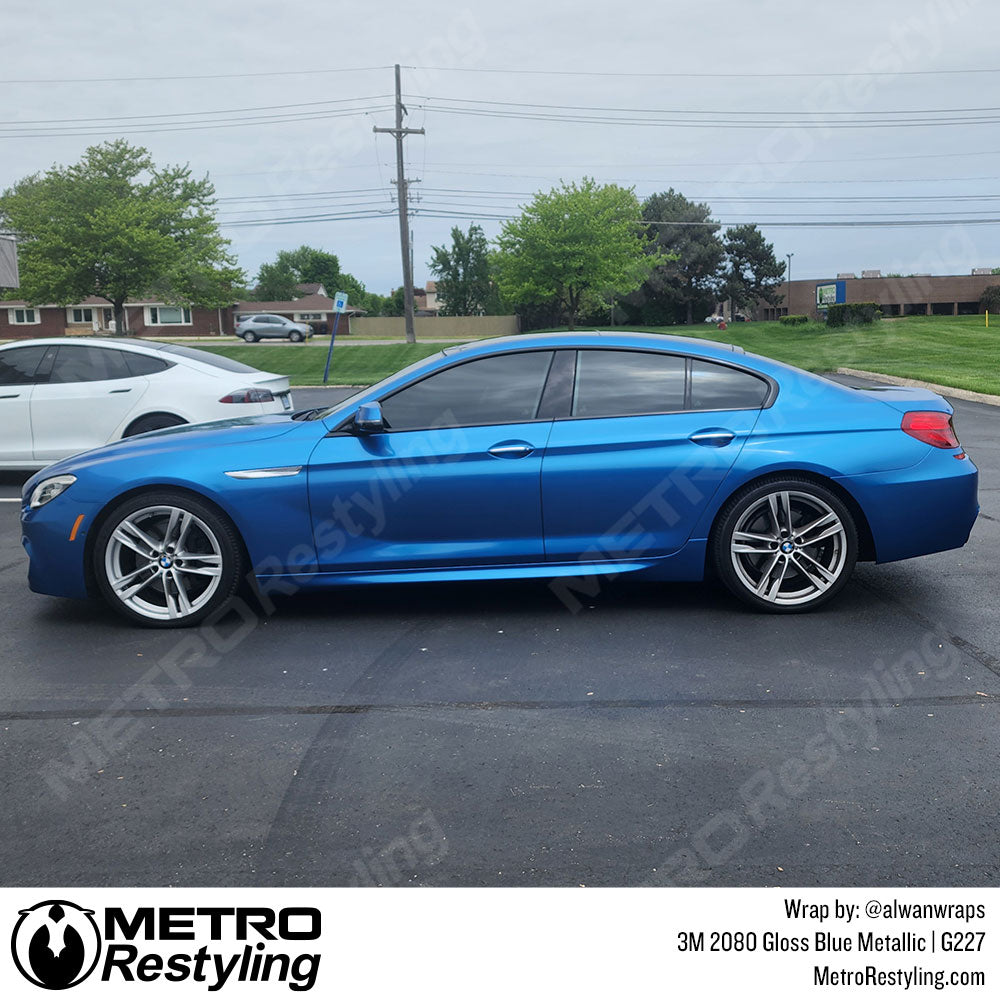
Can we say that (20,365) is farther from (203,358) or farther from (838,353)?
(838,353)

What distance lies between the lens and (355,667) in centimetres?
484

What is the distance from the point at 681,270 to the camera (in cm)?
7744

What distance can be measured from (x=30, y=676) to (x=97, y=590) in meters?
0.79

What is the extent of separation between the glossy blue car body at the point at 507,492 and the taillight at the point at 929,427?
58 millimetres

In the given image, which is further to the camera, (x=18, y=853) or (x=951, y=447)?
(x=951, y=447)

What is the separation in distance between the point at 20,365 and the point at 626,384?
23.8 feet

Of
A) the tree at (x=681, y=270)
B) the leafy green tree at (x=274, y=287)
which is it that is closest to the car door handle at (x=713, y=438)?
the tree at (x=681, y=270)

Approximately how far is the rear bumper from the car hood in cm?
301

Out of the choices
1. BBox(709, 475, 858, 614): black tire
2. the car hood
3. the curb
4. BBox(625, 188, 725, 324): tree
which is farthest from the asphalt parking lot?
BBox(625, 188, 725, 324): tree

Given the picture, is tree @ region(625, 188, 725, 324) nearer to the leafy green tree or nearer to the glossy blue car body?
the leafy green tree
